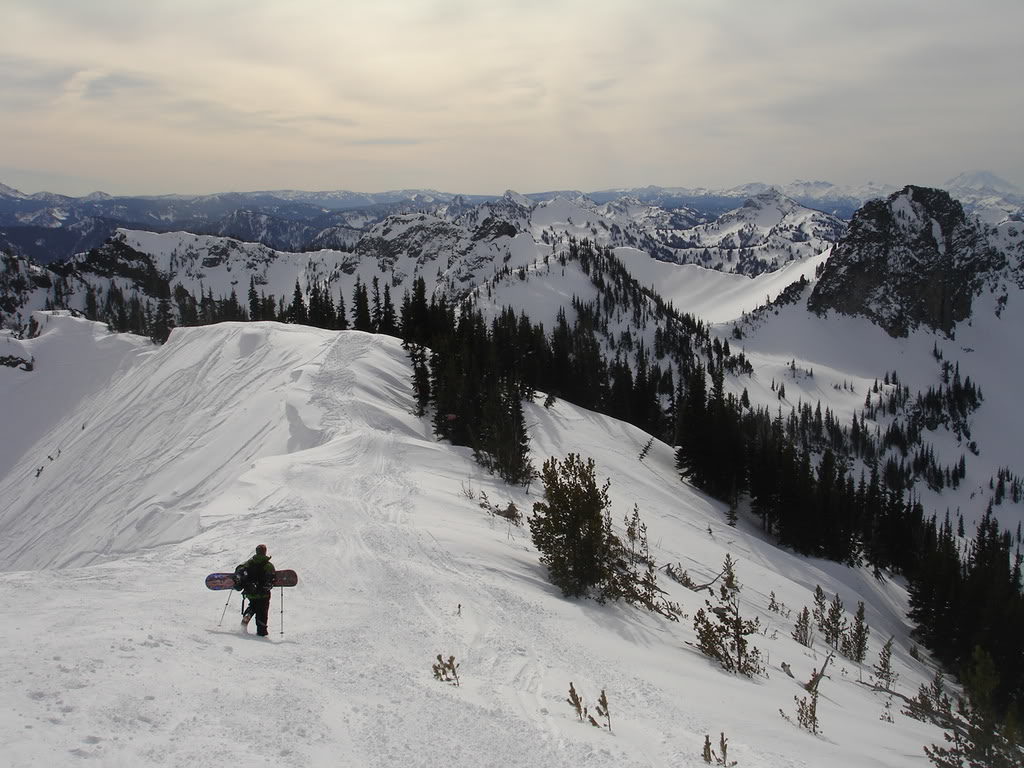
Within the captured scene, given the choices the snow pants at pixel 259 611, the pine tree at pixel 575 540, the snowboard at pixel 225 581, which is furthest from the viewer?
the pine tree at pixel 575 540

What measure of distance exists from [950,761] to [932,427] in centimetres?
21625

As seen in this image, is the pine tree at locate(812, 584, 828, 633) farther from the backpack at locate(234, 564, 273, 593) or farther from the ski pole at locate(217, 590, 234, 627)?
the ski pole at locate(217, 590, 234, 627)

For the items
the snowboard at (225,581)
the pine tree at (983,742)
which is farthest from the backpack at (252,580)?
the pine tree at (983,742)

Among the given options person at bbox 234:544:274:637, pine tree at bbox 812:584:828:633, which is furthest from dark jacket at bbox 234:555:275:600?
pine tree at bbox 812:584:828:633

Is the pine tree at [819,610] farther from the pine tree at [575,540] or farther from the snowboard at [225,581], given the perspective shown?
the snowboard at [225,581]

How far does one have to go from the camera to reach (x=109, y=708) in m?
5.63

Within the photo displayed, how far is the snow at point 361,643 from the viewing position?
585 cm

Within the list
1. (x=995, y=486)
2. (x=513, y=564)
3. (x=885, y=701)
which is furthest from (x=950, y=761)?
(x=995, y=486)

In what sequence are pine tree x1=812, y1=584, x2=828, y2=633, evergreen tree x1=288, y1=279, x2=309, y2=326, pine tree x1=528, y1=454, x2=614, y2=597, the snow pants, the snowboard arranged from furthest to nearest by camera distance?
evergreen tree x1=288, y1=279, x2=309, y2=326 → pine tree x1=812, y1=584, x2=828, y2=633 → pine tree x1=528, y1=454, x2=614, y2=597 → the snowboard → the snow pants

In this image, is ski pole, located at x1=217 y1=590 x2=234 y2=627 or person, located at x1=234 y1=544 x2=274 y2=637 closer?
person, located at x1=234 y1=544 x2=274 y2=637

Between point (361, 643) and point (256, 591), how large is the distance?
1736mm

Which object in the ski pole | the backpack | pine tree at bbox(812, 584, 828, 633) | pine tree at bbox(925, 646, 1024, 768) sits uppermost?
the backpack

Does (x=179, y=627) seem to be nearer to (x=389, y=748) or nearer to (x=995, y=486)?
(x=389, y=748)

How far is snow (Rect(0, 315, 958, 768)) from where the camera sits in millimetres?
5848
